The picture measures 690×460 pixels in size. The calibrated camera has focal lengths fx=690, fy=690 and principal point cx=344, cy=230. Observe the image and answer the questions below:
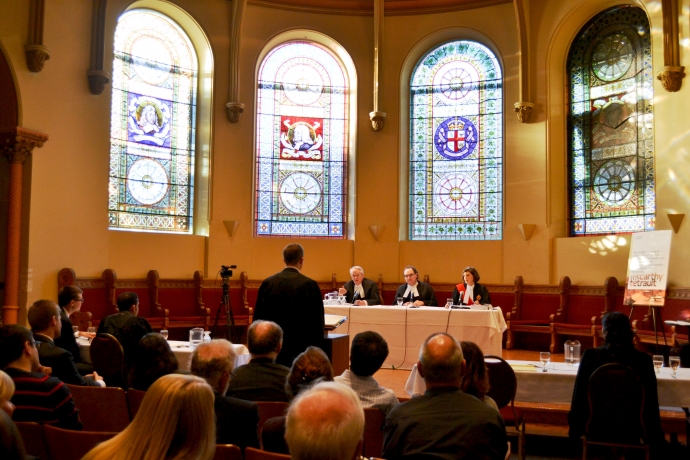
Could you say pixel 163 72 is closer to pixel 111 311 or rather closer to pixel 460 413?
pixel 111 311

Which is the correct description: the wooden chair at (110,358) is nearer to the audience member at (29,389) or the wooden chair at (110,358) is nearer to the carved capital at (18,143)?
the audience member at (29,389)

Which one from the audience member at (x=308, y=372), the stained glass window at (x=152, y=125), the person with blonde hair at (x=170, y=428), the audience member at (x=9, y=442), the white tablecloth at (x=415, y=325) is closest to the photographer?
the person with blonde hair at (x=170, y=428)

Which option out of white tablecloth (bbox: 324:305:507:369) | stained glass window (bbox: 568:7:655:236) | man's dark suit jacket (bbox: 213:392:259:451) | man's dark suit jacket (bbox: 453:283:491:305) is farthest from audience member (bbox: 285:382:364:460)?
stained glass window (bbox: 568:7:655:236)

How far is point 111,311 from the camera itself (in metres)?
9.84

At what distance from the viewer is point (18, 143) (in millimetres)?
8844

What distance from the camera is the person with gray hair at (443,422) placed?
2.53 meters

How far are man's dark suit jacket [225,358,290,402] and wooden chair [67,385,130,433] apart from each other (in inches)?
23.2

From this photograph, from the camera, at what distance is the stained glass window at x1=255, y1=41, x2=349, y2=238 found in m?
11.9

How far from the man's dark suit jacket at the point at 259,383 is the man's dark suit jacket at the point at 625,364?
1912 millimetres

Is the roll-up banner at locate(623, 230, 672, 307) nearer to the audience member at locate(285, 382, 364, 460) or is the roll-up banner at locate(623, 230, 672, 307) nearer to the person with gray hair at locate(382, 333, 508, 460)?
the person with gray hair at locate(382, 333, 508, 460)

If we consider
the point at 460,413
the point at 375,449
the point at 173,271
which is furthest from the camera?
the point at 173,271

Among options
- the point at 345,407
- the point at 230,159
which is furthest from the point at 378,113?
the point at 345,407

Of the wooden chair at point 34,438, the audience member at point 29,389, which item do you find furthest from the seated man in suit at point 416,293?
the wooden chair at point 34,438

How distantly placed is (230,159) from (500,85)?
15.5ft
